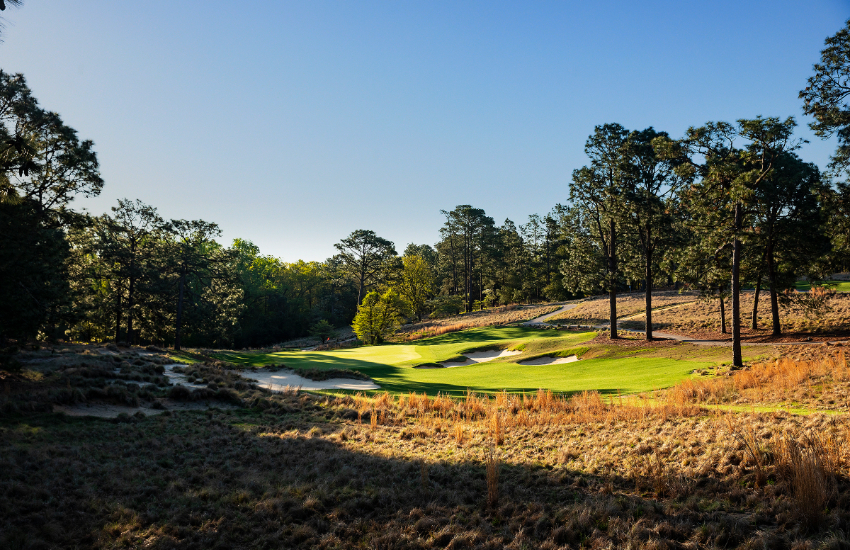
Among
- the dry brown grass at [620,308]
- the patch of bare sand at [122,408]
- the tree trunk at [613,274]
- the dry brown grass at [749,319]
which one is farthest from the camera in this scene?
the dry brown grass at [620,308]

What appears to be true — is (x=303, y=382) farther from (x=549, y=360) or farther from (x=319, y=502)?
(x=319, y=502)

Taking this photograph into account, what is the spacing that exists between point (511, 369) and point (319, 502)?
1876cm

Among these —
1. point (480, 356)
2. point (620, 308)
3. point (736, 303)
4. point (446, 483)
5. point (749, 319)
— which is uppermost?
point (736, 303)

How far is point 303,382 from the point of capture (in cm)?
2127

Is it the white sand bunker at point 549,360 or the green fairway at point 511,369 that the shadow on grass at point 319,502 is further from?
the white sand bunker at point 549,360

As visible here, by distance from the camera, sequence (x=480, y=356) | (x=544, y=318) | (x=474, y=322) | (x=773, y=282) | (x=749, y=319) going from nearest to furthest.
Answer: (x=773, y=282)
(x=749, y=319)
(x=480, y=356)
(x=544, y=318)
(x=474, y=322)

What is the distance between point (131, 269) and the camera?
32.8 metres

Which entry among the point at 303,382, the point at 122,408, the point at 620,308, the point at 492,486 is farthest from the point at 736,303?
the point at 620,308

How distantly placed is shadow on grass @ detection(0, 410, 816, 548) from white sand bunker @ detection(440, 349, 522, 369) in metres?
20.6

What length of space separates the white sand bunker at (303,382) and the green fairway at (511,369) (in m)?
1.16

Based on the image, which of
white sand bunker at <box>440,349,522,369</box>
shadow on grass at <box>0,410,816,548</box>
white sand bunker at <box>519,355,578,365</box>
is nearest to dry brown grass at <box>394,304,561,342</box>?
white sand bunker at <box>440,349,522,369</box>

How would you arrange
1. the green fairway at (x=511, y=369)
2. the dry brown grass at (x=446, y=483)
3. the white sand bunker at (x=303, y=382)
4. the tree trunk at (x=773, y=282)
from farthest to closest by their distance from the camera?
the tree trunk at (x=773, y=282)
the white sand bunker at (x=303, y=382)
the green fairway at (x=511, y=369)
the dry brown grass at (x=446, y=483)

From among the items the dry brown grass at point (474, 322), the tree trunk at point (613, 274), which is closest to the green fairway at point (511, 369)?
the tree trunk at point (613, 274)

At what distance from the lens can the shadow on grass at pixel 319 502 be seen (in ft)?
16.8
